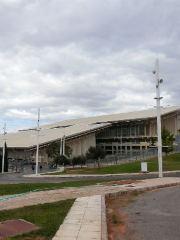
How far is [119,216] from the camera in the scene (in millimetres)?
8289

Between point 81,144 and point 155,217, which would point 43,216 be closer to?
point 155,217

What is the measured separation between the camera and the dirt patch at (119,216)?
254 inches

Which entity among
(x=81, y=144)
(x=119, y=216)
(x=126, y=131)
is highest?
(x=126, y=131)

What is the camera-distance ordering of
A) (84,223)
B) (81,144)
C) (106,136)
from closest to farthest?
(84,223) → (81,144) → (106,136)

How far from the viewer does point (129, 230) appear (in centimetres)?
674

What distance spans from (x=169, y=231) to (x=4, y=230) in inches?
156

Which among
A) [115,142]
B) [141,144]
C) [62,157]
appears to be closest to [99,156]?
[62,157]

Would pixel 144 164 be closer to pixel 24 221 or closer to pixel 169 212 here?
pixel 169 212

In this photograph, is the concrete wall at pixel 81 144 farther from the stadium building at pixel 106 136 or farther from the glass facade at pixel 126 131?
the glass facade at pixel 126 131

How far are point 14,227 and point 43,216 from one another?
1171mm

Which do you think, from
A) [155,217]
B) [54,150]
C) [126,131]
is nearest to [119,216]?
[155,217]

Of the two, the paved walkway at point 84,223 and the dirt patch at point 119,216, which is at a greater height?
the paved walkway at point 84,223

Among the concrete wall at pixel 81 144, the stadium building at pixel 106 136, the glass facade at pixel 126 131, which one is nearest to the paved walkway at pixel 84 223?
the stadium building at pixel 106 136

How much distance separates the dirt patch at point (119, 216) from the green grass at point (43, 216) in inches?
52.5
